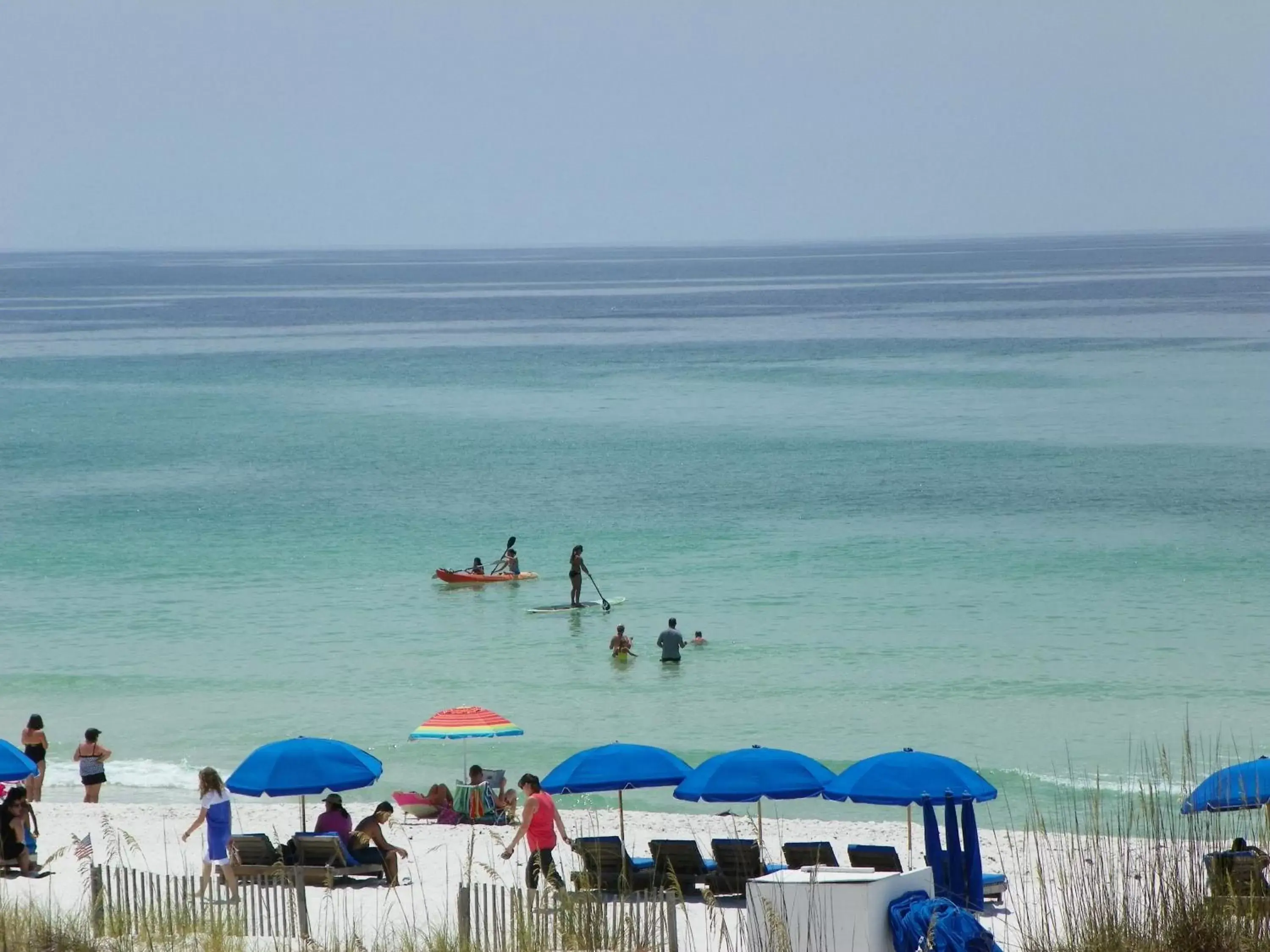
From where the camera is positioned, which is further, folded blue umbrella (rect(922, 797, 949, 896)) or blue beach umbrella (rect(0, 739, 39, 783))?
blue beach umbrella (rect(0, 739, 39, 783))

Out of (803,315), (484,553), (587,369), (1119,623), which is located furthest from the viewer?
(803,315)

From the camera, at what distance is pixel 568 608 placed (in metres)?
31.5

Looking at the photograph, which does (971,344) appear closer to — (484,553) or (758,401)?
(758,401)

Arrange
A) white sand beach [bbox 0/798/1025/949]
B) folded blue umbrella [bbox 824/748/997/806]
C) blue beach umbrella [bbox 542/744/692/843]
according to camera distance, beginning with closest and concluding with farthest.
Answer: white sand beach [bbox 0/798/1025/949] → folded blue umbrella [bbox 824/748/997/806] → blue beach umbrella [bbox 542/744/692/843]

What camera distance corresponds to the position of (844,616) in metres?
30.2

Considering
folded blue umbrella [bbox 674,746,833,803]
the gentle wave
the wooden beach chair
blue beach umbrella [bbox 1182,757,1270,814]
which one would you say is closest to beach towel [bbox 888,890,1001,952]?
blue beach umbrella [bbox 1182,757,1270,814]

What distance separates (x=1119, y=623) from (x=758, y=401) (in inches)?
1638

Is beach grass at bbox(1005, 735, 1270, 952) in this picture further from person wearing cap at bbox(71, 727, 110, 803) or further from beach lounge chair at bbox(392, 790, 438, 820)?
person wearing cap at bbox(71, 727, 110, 803)

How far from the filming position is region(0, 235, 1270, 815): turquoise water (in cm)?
2358

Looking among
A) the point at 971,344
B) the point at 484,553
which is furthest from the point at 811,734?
the point at 971,344

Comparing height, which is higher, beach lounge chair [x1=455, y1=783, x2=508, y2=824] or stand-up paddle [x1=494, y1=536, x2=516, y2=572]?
stand-up paddle [x1=494, y1=536, x2=516, y2=572]

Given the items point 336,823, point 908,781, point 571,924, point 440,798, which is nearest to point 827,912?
point 571,924

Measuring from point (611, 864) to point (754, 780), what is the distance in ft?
4.47

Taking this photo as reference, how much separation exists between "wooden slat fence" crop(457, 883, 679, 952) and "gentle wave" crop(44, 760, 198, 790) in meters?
11.6
